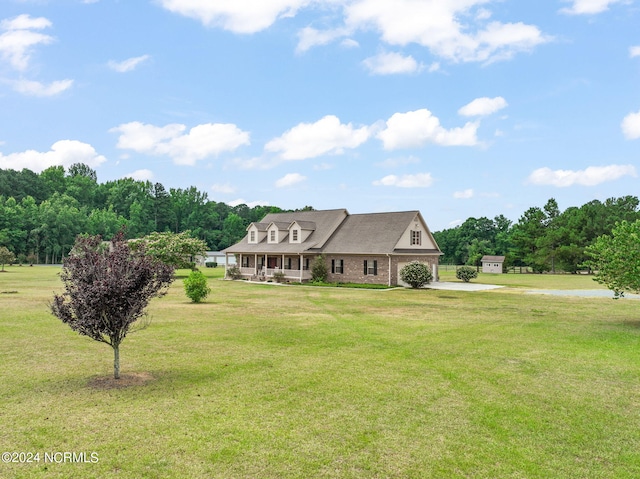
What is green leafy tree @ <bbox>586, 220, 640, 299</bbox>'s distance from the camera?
55.2ft

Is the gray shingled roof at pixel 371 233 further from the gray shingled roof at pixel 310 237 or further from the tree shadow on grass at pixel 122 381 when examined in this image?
the tree shadow on grass at pixel 122 381

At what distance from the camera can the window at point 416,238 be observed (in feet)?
126

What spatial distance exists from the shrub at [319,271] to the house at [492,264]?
42.2 m

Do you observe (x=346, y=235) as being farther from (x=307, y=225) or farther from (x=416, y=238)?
(x=416, y=238)

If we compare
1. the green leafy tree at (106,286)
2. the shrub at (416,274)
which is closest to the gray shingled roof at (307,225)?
the shrub at (416,274)

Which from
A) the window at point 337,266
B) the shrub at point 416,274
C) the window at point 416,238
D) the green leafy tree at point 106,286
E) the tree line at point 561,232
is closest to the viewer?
the green leafy tree at point 106,286

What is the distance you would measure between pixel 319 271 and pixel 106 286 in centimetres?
3037

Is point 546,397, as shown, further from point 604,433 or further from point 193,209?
point 193,209

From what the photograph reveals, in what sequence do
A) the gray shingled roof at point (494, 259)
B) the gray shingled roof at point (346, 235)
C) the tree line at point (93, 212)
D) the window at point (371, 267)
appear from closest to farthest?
the window at point (371, 267)
the gray shingled roof at point (346, 235)
the gray shingled roof at point (494, 259)
the tree line at point (93, 212)

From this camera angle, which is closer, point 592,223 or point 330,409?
point 330,409

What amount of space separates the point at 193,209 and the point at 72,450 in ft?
391

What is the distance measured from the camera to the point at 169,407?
26.2ft

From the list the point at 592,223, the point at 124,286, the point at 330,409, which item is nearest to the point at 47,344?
the point at 124,286

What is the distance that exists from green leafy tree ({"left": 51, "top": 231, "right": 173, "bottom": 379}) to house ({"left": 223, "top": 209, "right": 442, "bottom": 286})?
2770 centimetres
